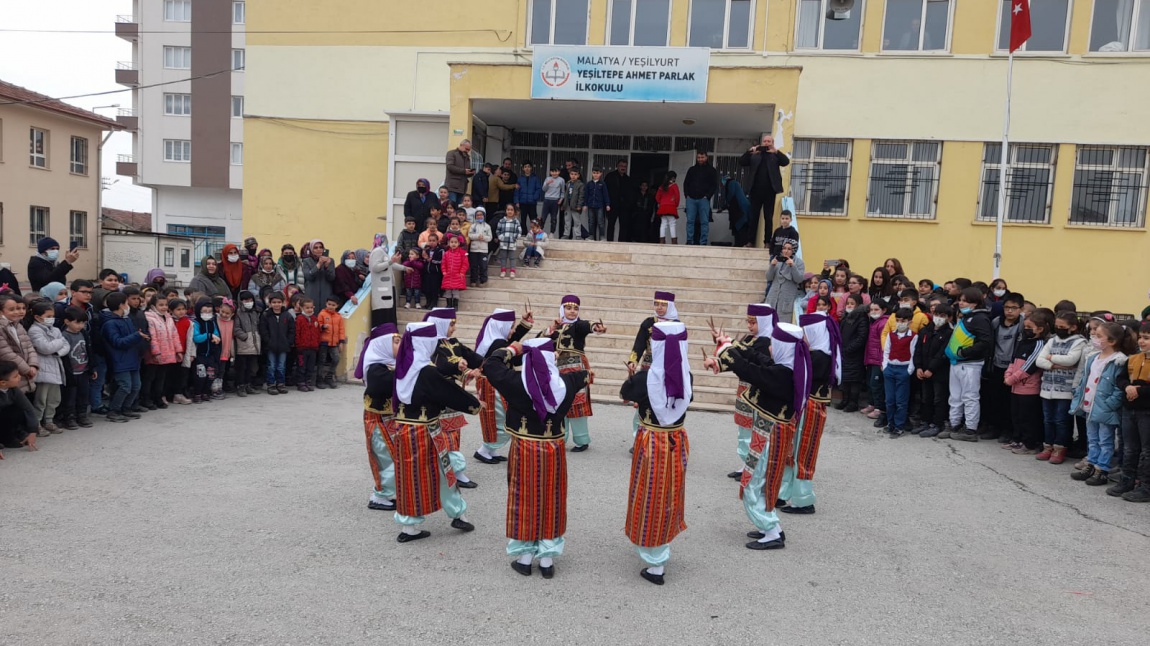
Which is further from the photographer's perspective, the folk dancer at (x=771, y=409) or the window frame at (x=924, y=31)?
the window frame at (x=924, y=31)

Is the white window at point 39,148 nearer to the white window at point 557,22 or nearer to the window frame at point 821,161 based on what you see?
the white window at point 557,22

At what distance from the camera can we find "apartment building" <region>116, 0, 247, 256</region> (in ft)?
131

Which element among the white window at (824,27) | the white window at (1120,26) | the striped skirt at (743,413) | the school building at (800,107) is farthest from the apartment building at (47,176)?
the white window at (1120,26)

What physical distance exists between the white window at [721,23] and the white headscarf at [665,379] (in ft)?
43.7

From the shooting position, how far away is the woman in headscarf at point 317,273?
11.9m

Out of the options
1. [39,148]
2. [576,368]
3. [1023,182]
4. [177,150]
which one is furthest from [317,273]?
[177,150]

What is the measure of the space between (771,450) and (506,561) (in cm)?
214

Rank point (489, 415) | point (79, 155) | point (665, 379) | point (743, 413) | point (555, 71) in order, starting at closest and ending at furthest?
point (665, 379) → point (743, 413) → point (489, 415) → point (555, 71) → point (79, 155)

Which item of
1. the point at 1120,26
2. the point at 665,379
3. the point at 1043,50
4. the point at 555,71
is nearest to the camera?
the point at 665,379

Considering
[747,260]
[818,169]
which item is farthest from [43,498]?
[818,169]

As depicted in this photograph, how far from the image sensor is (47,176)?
26203 millimetres

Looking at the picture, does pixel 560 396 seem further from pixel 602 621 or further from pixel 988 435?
pixel 988 435

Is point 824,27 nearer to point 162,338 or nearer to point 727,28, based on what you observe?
point 727,28

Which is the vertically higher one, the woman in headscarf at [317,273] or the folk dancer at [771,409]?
the woman in headscarf at [317,273]
